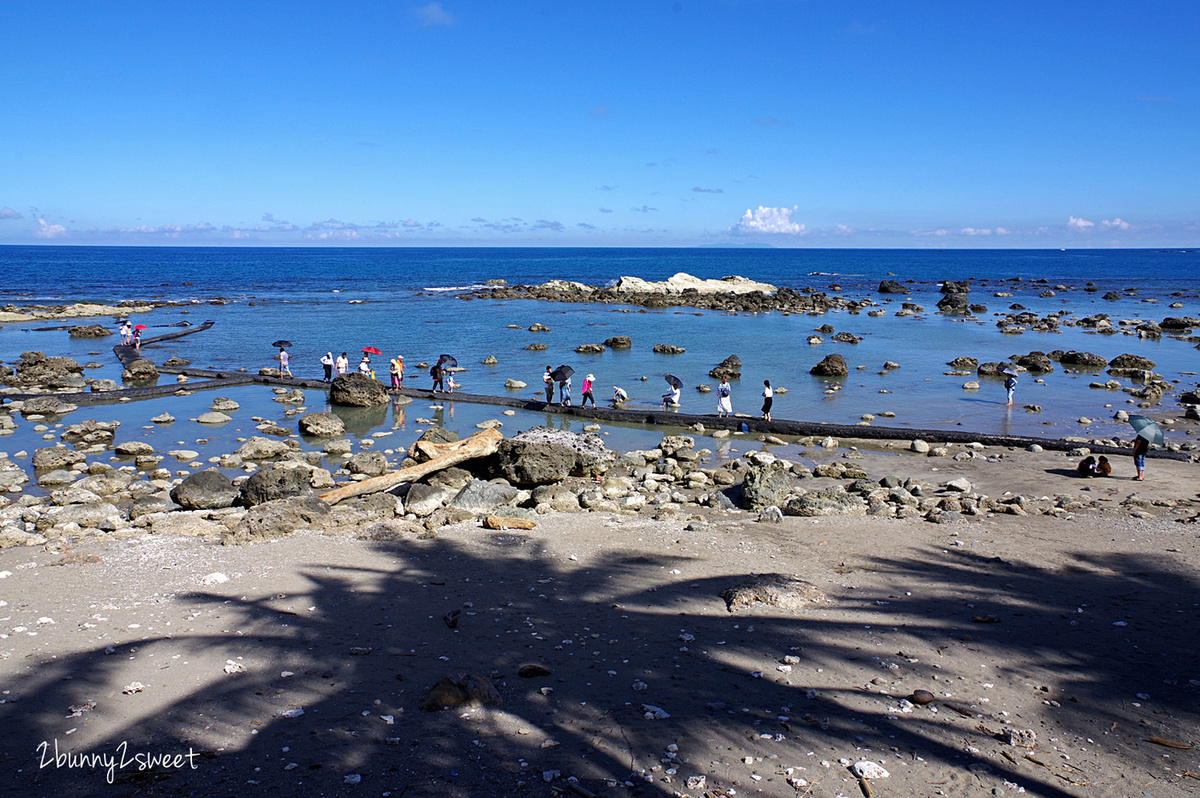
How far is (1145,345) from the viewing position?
136ft

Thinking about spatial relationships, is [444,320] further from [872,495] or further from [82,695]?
[82,695]

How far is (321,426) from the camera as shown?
21.2 m

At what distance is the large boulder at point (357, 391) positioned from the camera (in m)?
25.5

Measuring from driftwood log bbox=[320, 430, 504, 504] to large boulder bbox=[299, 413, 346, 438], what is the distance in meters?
6.62

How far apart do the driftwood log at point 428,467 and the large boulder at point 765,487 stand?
5743 millimetres

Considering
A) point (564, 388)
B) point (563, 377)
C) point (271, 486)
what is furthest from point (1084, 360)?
point (271, 486)

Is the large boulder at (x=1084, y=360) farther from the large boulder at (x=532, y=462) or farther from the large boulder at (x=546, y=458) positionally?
the large boulder at (x=532, y=462)

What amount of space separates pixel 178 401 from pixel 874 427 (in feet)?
79.1

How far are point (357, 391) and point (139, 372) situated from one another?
1188 centimetres

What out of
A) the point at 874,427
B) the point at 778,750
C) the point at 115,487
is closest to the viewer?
the point at 778,750

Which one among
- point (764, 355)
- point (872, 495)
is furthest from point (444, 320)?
point (872, 495)

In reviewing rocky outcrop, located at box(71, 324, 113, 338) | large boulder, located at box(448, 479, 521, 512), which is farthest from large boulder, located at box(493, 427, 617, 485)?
rocky outcrop, located at box(71, 324, 113, 338)
